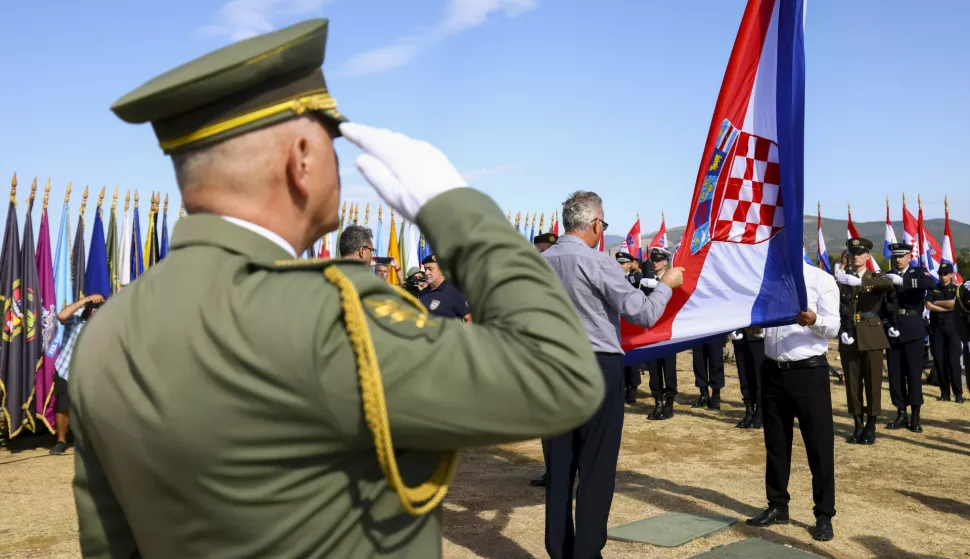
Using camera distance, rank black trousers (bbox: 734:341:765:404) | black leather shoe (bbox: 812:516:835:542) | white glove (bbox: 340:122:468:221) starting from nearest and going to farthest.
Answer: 1. white glove (bbox: 340:122:468:221)
2. black leather shoe (bbox: 812:516:835:542)
3. black trousers (bbox: 734:341:765:404)

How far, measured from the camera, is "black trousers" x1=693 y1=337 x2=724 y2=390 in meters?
11.3

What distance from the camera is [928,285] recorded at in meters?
→ 9.95

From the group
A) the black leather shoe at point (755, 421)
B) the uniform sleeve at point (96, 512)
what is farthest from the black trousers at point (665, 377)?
the uniform sleeve at point (96, 512)

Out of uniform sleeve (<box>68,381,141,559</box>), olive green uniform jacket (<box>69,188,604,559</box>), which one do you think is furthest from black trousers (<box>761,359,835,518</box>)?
uniform sleeve (<box>68,381,141,559</box>)

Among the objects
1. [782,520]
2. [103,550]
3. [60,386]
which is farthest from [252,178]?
[60,386]

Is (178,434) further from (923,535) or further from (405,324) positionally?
(923,535)

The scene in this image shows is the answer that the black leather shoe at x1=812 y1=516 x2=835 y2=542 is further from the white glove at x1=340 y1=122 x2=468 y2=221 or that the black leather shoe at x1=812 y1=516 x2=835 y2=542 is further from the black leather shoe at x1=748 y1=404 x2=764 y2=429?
the white glove at x1=340 y1=122 x2=468 y2=221

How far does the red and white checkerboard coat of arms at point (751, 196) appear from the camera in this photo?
4727 millimetres

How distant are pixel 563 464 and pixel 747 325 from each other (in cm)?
144

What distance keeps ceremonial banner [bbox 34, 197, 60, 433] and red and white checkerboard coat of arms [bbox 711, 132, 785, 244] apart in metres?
7.90

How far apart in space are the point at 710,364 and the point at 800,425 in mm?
6060

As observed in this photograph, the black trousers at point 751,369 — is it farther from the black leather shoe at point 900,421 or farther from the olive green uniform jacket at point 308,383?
the olive green uniform jacket at point 308,383

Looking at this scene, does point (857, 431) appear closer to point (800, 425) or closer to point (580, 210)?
point (800, 425)

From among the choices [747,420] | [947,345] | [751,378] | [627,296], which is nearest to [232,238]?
[627,296]
